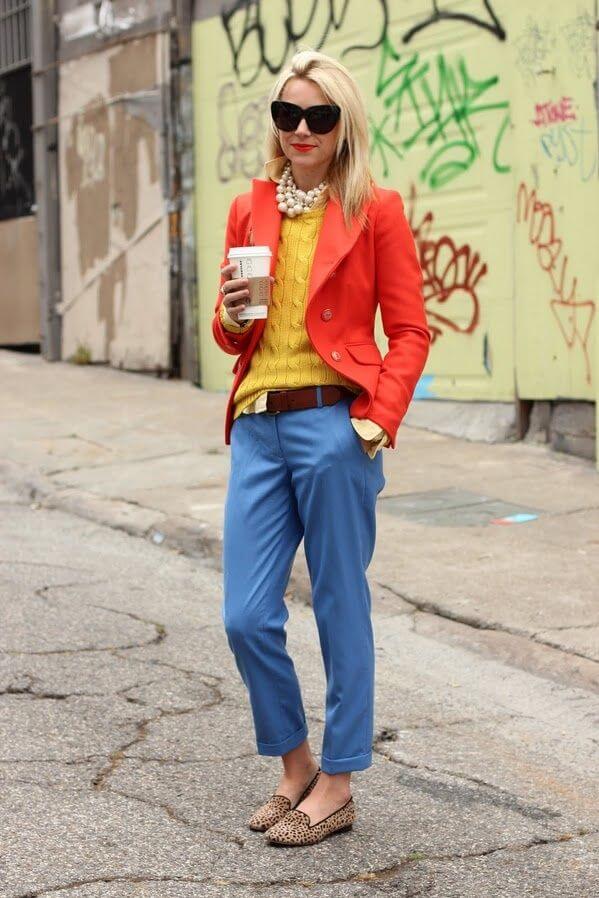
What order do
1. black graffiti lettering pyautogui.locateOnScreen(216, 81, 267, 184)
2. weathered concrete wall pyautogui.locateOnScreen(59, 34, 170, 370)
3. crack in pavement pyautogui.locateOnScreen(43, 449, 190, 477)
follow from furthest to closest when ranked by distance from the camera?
weathered concrete wall pyautogui.locateOnScreen(59, 34, 170, 370)
black graffiti lettering pyautogui.locateOnScreen(216, 81, 267, 184)
crack in pavement pyautogui.locateOnScreen(43, 449, 190, 477)

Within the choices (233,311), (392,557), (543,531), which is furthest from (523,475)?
(233,311)

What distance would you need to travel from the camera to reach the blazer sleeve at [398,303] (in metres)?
3.75

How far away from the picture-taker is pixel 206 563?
7312 mm

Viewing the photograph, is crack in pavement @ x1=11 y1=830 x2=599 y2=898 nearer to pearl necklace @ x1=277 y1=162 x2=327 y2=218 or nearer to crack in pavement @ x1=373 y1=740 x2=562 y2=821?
crack in pavement @ x1=373 y1=740 x2=562 y2=821

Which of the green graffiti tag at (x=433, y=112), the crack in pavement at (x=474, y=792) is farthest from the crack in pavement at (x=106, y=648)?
the green graffiti tag at (x=433, y=112)

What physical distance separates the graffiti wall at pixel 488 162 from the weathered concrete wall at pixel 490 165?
0.03 feet

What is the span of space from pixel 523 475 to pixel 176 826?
207 inches

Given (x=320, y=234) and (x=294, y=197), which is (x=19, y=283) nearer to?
(x=294, y=197)

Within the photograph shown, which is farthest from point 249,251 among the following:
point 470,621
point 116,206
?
point 116,206

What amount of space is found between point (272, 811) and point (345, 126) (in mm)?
1844

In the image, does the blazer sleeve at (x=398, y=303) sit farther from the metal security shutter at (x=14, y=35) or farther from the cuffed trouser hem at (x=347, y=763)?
the metal security shutter at (x=14, y=35)

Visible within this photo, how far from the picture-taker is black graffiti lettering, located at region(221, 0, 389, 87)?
11.1 meters

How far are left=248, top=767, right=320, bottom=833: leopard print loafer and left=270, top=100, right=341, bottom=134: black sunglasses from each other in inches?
69.0

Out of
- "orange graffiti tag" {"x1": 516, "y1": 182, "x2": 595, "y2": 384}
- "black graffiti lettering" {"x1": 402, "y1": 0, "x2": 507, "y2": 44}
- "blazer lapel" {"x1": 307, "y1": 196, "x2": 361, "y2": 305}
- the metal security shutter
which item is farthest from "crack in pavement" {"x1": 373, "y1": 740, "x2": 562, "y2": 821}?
the metal security shutter
